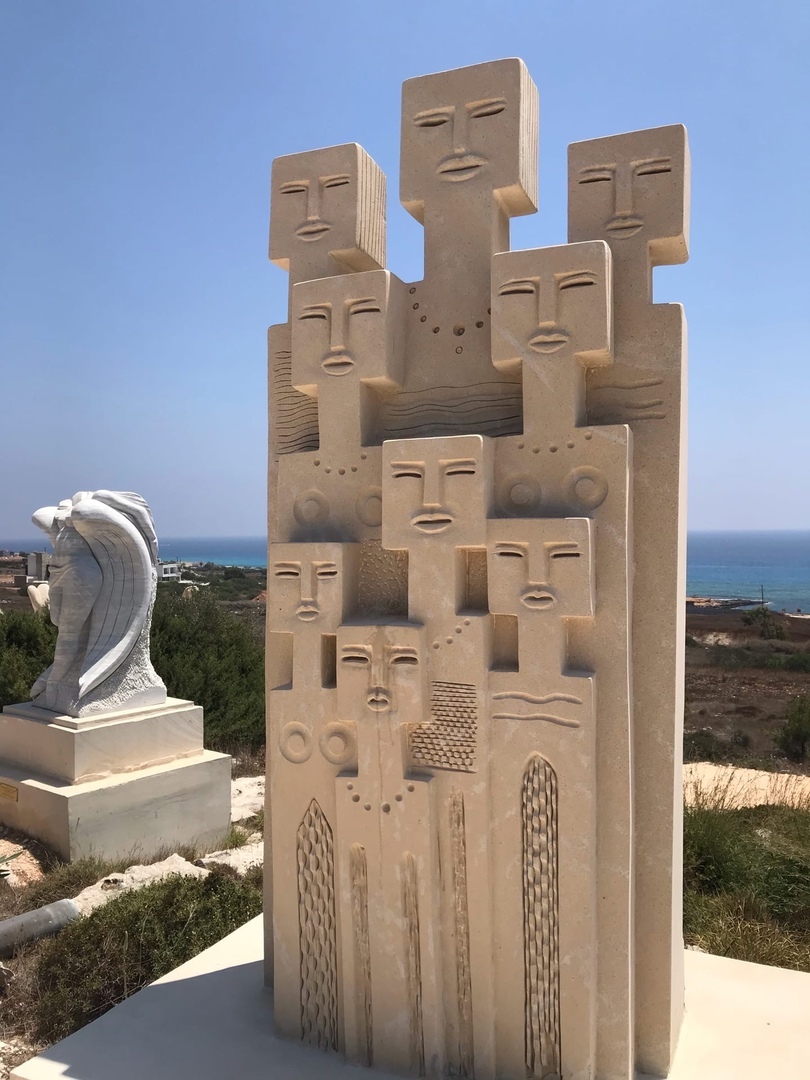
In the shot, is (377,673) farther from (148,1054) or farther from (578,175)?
(578,175)

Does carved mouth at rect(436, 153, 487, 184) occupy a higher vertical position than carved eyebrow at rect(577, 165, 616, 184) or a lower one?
higher

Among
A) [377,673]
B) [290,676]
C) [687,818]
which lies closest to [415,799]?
[377,673]

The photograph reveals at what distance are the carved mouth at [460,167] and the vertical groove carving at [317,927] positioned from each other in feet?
7.89

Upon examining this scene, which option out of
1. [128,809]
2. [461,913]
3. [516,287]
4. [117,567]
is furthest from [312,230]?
[128,809]

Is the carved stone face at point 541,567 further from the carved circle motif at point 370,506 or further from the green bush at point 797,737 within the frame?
the green bush at point 797,737

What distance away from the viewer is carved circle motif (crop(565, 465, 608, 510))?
8.51 ft

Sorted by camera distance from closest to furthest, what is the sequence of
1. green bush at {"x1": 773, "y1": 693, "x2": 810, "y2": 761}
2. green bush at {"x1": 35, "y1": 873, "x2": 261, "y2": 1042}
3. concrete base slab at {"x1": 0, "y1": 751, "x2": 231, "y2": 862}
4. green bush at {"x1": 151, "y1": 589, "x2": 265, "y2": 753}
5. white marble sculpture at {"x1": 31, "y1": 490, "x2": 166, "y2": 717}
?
green bush at {"x1": 35, "y1": 873, "x2": 261, "y2": 1042} → concrete base slab at {"x1": 0, "y1": 751, "x2": 231, "y2": 862} → white marble sculpture at {"x1": 31, "y1": 490, "x2": 166, "y2": 717} → green bush at {"x1": 151, "y1": 589, "x2": 265, "y2": 753} → green bush at {"x1": 773, "y1": 693, "x2": 810, "y2": 761}

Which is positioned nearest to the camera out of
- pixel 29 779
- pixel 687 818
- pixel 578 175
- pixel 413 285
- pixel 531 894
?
pixel 531 894

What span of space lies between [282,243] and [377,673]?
180 centimetres

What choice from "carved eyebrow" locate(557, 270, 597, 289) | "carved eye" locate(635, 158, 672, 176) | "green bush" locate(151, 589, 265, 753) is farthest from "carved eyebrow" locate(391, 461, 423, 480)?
"green bush" locate(151, 589, 265, 753)

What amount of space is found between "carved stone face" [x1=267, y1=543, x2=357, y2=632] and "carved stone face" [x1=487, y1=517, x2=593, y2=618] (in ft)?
→ 1.83

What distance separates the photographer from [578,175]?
2.78 metres

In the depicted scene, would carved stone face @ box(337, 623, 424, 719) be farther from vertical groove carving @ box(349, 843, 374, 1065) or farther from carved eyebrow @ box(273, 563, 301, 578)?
vertical groove carving @ box(349, 843, 374, 1065)

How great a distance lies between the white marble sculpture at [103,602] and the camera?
6.67 meters
